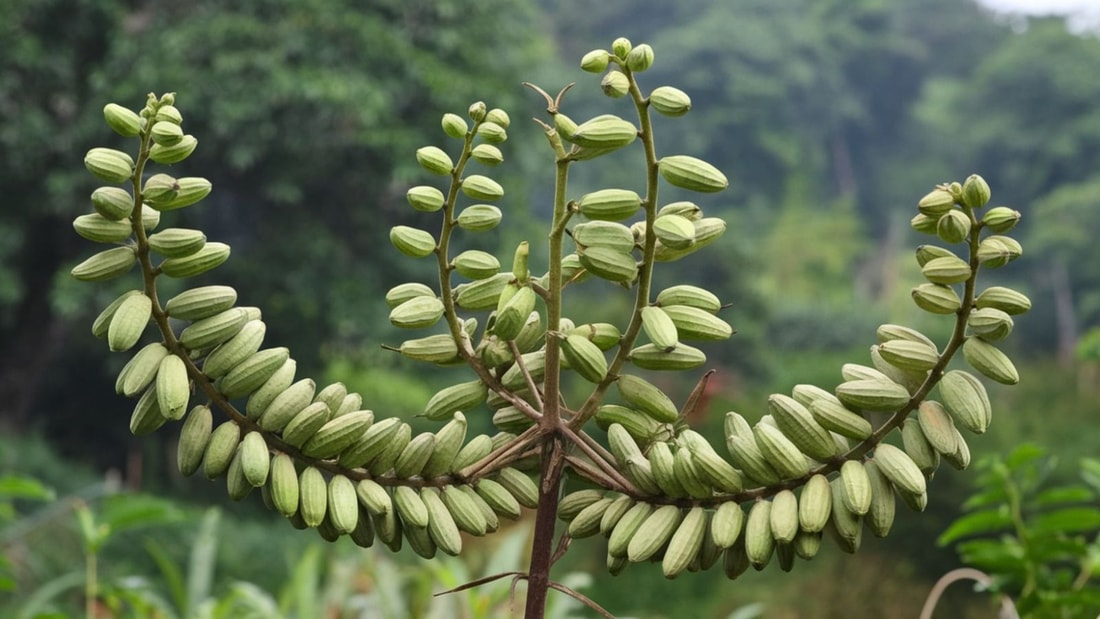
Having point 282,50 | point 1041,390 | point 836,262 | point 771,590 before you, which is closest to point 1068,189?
point 836,262

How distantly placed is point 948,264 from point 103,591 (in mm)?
1228

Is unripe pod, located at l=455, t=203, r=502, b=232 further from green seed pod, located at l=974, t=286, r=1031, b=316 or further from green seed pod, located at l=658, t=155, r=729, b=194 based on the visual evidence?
green seed pod, located at l=974, t=286, r=1031, b=316

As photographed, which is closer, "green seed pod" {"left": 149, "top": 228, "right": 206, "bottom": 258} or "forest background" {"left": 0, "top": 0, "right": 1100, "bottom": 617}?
"green seed pod" {"left": 149, "top": 228, "right": 206, "bottom": 258}

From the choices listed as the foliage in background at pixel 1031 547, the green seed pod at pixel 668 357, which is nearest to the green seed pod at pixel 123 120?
the green seed pod at pixel 668 357

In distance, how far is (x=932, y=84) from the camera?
29703 millimetres

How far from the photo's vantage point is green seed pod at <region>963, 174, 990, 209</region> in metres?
0.42

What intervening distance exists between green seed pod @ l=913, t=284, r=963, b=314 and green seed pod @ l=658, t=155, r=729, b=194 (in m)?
0.09

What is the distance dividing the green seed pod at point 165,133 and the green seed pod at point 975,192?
11.8 inches

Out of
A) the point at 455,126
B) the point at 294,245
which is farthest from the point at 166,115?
the point at 294,245

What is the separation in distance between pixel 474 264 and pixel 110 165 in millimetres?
149

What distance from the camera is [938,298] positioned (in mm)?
440

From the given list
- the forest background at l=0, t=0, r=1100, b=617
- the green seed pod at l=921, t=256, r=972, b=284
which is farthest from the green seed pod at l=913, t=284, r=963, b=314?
the forest background at l=0, t=0, r=1100, b=617

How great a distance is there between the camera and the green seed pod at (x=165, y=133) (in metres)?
0.44

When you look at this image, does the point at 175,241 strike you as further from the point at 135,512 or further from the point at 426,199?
the point at 135,512
